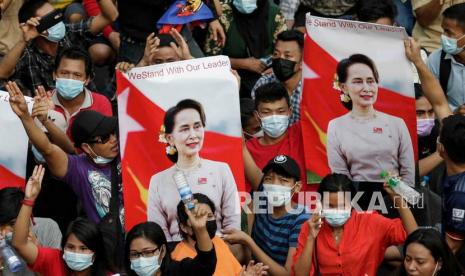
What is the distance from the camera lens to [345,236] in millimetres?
8297

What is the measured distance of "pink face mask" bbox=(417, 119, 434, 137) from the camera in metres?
9.27

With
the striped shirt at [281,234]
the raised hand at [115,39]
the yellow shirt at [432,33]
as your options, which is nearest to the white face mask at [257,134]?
the striped shirt at [281,234]

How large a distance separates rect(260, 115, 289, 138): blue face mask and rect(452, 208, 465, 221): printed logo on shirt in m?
1.54

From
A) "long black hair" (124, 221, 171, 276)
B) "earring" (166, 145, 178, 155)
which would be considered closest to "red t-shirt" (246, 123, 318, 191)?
"earring" (166, 145, 178, 155)

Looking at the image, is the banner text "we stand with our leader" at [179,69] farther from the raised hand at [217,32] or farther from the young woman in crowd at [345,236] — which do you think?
the raised hand at [217,32]

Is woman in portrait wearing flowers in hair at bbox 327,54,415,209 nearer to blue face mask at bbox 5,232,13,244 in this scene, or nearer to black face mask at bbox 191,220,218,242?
black face mask at bbox 191,220,218,242

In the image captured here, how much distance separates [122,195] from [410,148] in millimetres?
1980

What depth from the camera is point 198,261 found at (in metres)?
7.62

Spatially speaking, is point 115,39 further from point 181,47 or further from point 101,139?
point 101,139

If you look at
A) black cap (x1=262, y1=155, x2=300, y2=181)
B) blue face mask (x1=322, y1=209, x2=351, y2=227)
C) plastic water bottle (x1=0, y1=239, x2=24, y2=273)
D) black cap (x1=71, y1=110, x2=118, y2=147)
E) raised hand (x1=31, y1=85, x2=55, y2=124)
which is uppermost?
raised hand (x1=31, y1=85, x2=55, y2=124)

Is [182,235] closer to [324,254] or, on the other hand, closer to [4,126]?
[324,254]

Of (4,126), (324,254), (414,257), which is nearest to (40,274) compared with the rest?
(4,126)

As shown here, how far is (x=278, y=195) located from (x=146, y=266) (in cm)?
108

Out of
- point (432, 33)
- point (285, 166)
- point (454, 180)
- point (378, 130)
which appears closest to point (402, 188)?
point (454, 180)
